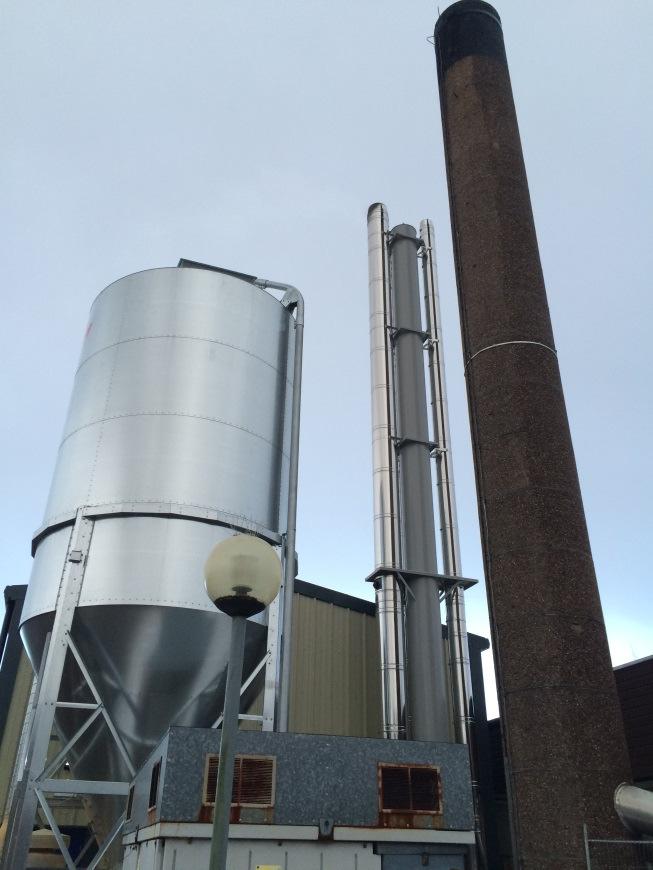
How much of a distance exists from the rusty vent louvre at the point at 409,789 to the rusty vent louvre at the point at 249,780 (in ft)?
4.21

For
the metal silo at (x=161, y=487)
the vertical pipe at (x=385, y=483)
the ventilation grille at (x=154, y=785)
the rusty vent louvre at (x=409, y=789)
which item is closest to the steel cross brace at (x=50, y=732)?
the metal silo at (x=161, y=487)

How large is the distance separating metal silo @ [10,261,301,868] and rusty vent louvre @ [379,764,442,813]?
11.0ft

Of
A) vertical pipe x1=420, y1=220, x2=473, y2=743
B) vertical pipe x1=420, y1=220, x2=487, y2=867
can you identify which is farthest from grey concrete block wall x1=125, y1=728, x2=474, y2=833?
vertical pipe x1=420, y1=220, x2=473, y2=743

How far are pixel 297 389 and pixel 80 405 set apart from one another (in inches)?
149

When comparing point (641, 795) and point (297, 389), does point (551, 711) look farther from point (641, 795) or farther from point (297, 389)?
point (297, 389)

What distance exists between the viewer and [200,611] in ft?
35.6

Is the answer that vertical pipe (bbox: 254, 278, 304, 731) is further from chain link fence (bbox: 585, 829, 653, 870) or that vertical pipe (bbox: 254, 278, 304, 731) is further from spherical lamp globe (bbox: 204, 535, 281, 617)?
spherical lamp globe (bbox: 204, 535, 281, 617)

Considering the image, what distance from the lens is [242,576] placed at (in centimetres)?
493

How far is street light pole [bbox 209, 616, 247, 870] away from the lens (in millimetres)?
4367

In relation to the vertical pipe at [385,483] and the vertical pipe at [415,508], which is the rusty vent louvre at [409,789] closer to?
the vertical pipe at [385,483]

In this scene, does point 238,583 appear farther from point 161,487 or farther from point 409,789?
point 161,487

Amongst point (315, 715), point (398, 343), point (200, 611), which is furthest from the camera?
point (315, 715)

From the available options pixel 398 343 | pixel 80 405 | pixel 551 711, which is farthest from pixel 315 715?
pixel 80 405

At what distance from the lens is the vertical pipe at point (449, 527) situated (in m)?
15.0
